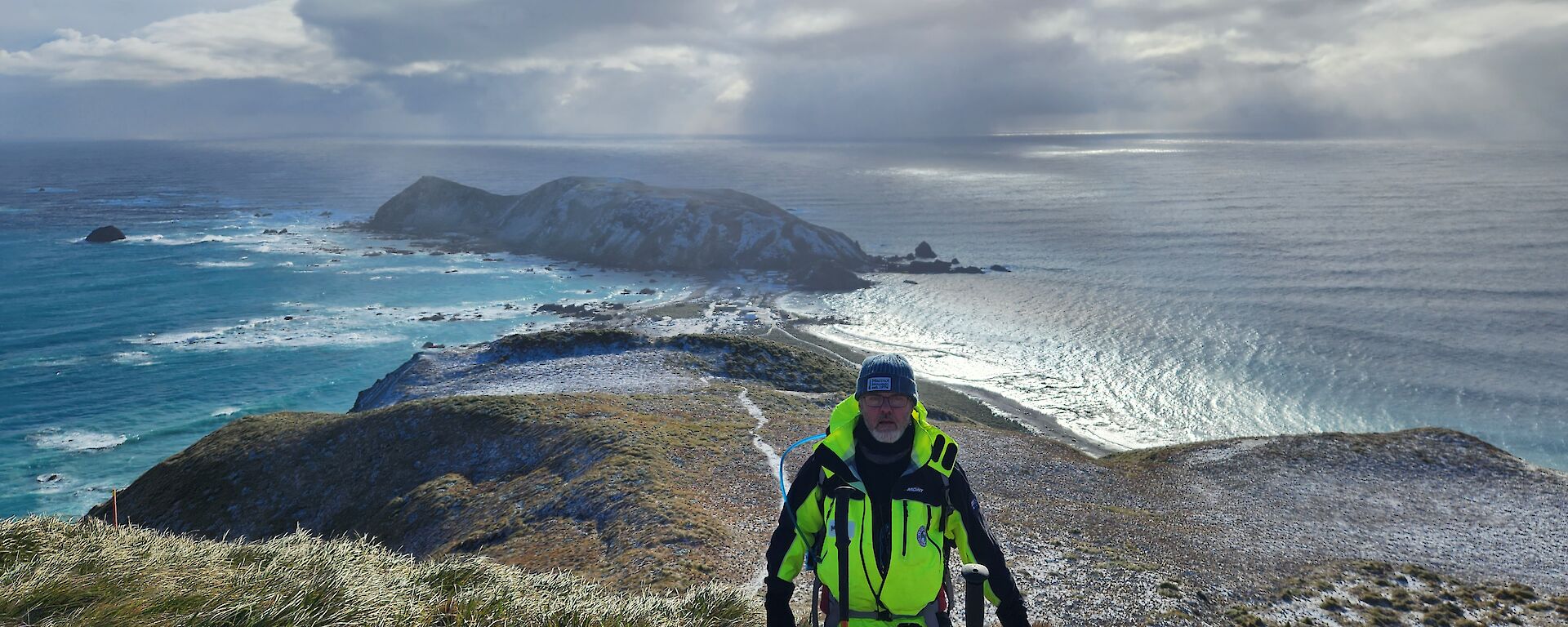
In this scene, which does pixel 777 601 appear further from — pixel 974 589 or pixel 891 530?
pixel 974 589

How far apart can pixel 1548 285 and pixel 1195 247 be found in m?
35.3

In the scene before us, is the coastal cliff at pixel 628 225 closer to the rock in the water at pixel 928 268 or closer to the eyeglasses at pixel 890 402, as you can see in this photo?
the rock in the water at pixel 928 268

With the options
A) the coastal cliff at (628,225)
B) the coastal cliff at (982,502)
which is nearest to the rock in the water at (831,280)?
the coastal cliff at (628,225)

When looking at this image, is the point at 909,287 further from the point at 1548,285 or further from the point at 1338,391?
the point at 1548,285

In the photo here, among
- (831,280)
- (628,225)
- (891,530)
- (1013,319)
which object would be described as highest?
(891,530)

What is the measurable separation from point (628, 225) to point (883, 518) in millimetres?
106646

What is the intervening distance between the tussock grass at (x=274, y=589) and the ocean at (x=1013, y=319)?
118 feet

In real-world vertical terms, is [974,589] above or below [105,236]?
above

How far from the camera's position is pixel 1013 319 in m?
73.2

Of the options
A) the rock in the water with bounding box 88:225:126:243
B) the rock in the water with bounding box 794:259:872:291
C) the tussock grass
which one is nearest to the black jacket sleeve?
the tussock grass

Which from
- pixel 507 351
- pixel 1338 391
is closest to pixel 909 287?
pixel 1338 391

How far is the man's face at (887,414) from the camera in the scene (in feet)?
19.5

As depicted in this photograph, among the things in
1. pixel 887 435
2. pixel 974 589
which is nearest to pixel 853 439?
pixel 887 435

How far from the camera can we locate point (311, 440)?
28.3 metres
